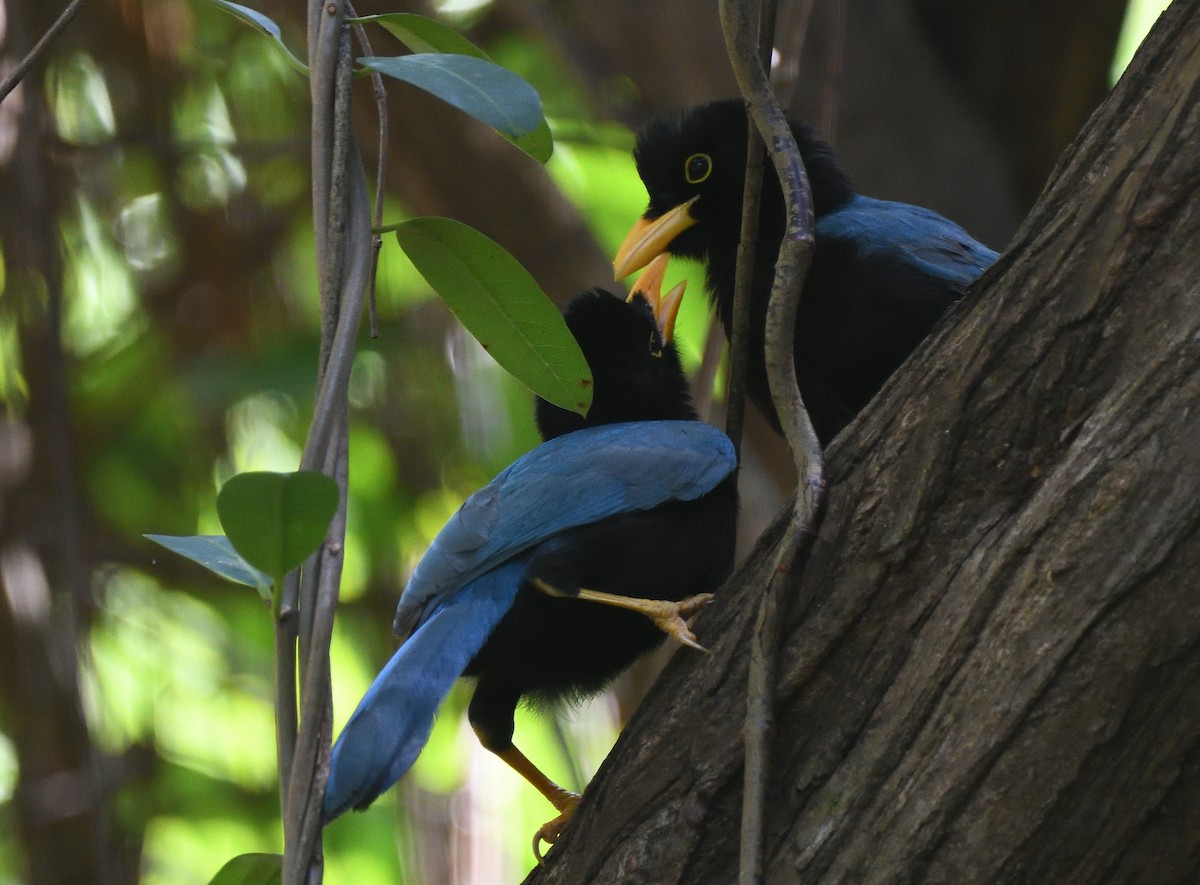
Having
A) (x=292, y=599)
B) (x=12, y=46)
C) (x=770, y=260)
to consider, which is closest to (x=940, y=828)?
(x=292, y=599)

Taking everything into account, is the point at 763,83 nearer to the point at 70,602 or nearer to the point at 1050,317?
the point at 1050,317

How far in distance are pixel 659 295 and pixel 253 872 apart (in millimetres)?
2140

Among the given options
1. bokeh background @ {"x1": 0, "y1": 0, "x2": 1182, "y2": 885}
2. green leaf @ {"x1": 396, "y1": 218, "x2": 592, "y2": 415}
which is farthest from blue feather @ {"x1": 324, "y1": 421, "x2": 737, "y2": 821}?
bokeh background @ {"x1": 0, "y1": 0, "x2": 1182, "y2": 885}

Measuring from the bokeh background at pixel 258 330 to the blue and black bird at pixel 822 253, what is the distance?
3.56ft

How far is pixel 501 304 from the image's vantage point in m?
2.14

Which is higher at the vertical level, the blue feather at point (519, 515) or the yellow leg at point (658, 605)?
the blue feather at point (519, 515)

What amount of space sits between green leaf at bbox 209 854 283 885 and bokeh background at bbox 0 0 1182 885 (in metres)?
2.91

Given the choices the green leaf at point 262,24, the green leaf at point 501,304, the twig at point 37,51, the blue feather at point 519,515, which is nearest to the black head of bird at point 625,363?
the blue feather at point 519,515

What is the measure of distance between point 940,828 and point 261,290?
469 cm

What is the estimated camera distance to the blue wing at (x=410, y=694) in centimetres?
194

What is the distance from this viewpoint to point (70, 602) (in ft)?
15.1

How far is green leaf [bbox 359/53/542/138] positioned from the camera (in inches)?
73.0

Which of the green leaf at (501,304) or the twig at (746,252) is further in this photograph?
the twig at (746,252)

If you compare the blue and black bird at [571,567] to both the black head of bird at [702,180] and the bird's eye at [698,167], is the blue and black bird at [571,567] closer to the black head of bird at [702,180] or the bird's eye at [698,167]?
Answer: the black head of bird at [702,180]
